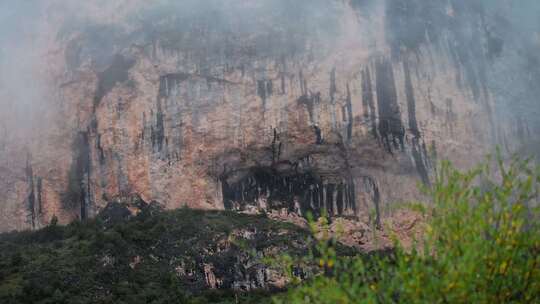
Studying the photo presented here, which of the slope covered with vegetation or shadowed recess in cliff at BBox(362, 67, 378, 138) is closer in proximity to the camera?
the slope covered with vegetation

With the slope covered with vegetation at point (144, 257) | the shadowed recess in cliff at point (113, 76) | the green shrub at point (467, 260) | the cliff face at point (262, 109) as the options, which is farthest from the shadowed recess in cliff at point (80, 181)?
the green shrub at point (467, 260)

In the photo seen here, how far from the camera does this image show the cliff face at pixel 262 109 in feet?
167

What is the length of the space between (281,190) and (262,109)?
232 inches

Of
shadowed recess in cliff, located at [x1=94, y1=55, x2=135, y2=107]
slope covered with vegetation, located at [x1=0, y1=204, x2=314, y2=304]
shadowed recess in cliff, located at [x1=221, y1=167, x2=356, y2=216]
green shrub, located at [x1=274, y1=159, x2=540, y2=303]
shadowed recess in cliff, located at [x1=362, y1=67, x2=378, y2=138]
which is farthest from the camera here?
shadowed recess in cliff, located at [x1=94, y1=55, x2=135, y2=107]

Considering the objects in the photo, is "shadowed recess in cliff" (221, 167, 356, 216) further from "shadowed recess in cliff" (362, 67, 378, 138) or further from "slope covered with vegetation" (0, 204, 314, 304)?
"shadowed recess in cliff" (362, 67, 378, 138)

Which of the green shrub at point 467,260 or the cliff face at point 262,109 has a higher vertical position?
the cliff face at point 262,109

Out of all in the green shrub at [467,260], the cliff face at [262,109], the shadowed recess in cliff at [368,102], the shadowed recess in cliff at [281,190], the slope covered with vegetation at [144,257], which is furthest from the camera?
the cliff face at [262,109]

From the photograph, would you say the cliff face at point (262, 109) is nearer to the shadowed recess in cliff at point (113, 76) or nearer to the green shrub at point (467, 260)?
the shadowed recess in cliff at point (113, 76)

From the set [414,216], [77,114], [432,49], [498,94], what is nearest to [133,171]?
[77,114]

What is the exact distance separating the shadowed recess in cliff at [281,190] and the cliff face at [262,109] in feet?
0.24

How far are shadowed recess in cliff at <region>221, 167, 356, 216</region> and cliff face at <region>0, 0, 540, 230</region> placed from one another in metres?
0.07

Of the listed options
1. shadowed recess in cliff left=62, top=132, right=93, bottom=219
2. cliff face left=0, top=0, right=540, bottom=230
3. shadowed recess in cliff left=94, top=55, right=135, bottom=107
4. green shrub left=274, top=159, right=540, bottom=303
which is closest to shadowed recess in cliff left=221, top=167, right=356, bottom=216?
cliff face left=0, top=0, right=540, bottom=230

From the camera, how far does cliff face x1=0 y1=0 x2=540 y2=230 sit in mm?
51000

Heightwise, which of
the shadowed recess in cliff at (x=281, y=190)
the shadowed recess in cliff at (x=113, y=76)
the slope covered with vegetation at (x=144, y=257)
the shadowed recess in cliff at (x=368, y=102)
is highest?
the shadowed recess in cliff at (x=113, y=76)
